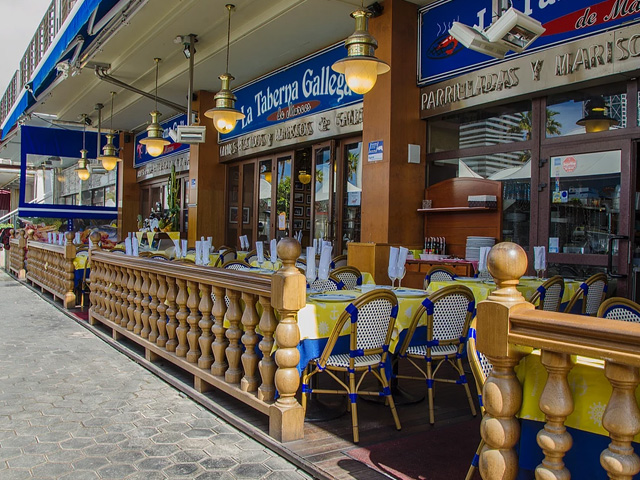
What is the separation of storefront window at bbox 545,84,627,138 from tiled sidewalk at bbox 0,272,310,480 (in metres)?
4.36

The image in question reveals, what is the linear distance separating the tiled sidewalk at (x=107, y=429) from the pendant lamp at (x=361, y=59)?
3093mm

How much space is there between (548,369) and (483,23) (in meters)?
5.38

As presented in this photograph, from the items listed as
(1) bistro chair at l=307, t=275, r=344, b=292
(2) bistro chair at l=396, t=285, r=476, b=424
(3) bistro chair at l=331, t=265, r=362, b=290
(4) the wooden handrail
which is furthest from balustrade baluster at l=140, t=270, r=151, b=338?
(4) the wooden handrail

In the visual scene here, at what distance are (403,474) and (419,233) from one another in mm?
4556

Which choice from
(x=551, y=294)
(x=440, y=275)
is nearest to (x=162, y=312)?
(x=440, y=275)

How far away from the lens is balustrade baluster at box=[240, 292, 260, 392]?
3289mm

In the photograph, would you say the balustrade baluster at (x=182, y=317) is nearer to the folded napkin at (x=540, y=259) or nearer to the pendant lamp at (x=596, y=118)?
the folded napkin at (x=540, y=259)

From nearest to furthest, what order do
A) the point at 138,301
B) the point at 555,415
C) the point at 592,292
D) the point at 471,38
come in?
1. the point at 555,415
2. the point at 592,292
3. the point at 471,38
4. the point at 138,301

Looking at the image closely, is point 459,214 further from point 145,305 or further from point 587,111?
point 145,305

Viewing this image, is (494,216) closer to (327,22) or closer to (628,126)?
(628,126)

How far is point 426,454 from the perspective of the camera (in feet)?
9.26

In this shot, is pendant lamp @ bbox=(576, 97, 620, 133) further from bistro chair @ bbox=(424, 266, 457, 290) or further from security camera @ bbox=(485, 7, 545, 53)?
bistro chair @ bbox=(424, 266, 457, 290)

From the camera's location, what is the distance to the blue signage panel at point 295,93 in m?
8.04

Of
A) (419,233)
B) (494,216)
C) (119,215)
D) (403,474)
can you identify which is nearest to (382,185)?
(419,233)
